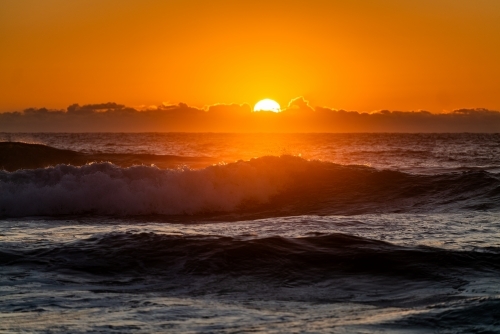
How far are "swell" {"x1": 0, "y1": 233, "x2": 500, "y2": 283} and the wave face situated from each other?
5.57m

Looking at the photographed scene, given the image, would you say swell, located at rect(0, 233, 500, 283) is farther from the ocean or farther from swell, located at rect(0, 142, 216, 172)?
swell, located at rect(0, 142, 216, 172)

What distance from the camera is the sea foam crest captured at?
15.1m

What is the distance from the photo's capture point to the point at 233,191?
55.1ft

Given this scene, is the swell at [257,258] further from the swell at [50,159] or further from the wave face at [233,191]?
the swell at [50,159]

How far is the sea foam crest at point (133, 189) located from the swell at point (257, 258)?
5.46 m

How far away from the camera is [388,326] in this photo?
5.63 metres

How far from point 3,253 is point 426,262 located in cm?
607

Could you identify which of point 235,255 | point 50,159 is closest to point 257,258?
point 235,255

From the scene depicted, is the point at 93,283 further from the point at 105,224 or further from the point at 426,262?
the point at 105,224

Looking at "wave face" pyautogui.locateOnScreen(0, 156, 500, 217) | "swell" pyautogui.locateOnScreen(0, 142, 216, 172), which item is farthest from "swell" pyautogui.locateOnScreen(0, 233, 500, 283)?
"swell" pyautogui.locateOnScreen(0, 142, 216, 172)

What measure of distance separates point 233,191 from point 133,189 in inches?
107

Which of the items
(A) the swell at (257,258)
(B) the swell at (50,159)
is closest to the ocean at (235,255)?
(A) the swell at (257,258)

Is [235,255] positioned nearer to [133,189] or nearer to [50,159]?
[133,189]

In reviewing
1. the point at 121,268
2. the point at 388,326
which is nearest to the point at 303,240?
the point at 121,268
